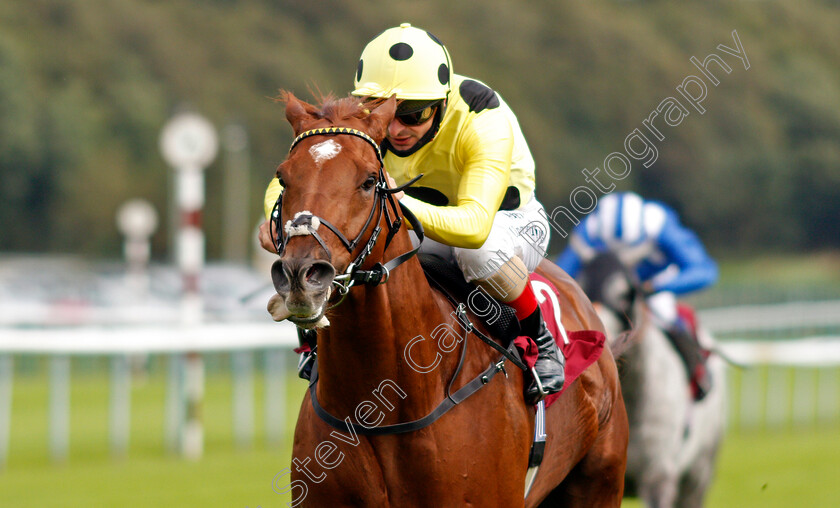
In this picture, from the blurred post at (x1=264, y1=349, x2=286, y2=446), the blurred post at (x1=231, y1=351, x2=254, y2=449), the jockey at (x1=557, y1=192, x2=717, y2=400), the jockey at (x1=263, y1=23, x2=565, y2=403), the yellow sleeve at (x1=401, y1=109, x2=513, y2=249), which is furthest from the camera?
the blurred post at (x1=264, y1=349, x2=286, y2=446)

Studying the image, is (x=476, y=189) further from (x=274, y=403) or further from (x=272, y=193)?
(x=274, y=403)

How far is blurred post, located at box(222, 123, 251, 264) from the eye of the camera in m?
37.0

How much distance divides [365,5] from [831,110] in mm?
16171

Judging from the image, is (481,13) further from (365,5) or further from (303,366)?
(303,366)

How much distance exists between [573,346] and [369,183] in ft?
4.31

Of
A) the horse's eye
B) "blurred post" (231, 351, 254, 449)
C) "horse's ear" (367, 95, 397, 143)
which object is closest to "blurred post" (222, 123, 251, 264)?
"blurred post" (231, 351, 254, 449)

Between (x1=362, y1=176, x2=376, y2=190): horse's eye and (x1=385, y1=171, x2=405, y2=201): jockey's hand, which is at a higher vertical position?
(x1=385, y1=171, x2=405, y2=201): jockey's hand

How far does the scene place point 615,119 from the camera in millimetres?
40656

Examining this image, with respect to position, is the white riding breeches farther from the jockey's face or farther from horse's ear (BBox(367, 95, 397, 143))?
horse's ear (BBox(367, 95, 397, 143))

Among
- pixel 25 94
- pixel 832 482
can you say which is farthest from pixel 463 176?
pixel 25 94

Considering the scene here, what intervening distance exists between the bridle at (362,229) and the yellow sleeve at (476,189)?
6 cm

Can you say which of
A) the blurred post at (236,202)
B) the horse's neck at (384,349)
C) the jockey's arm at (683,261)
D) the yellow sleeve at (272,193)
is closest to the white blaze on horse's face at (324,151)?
the horse's neck at (384,349)

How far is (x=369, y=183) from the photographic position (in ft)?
9.19

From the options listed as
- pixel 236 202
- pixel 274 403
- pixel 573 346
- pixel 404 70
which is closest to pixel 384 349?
pixel 404 70
